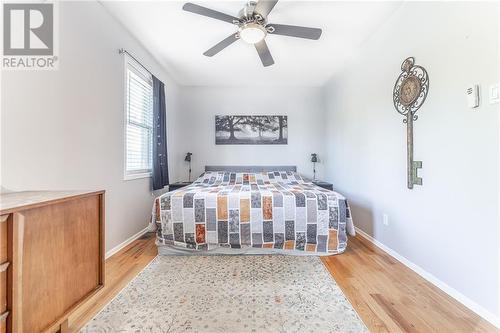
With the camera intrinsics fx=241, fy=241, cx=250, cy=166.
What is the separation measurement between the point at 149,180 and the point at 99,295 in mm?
1847

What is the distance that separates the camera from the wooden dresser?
96 cm

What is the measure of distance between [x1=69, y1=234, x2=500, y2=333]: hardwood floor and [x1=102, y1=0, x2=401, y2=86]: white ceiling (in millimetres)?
2469

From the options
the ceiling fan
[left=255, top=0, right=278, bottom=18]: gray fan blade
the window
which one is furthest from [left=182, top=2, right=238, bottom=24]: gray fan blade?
the window

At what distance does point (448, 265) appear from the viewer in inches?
70.9

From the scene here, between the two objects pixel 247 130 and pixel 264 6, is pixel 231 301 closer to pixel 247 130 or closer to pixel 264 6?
pixel 264 6

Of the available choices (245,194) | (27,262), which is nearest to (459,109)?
(245,194)

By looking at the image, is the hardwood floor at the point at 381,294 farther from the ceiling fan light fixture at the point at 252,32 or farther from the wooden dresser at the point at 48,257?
the ceiling fan light fixture at the point at 252,32

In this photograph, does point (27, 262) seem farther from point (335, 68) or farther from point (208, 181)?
point (335, 68)

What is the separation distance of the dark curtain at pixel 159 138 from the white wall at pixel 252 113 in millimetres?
967

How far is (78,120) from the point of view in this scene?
82.0 inches

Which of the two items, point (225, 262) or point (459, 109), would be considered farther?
point (225, 262)

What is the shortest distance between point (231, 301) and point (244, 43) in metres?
2.83

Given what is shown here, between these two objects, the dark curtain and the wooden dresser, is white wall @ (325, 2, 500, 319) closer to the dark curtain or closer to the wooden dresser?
the wooden dresser

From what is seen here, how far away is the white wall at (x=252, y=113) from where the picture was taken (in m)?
4.67
